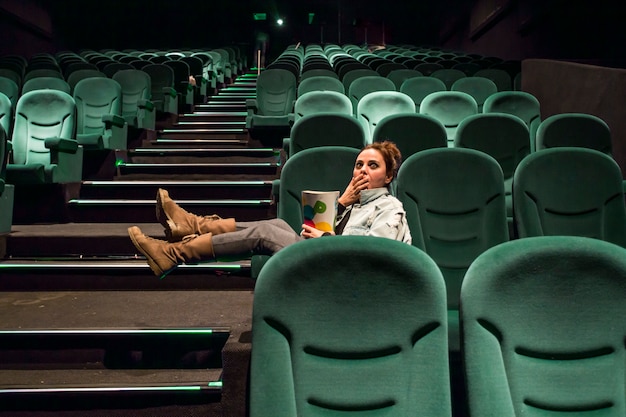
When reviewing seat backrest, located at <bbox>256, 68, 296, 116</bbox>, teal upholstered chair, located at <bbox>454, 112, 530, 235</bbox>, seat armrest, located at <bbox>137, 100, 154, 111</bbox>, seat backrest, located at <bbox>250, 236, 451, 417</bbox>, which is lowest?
seat backrest, located at <bbox>250, 236, 451, 417</bbox>

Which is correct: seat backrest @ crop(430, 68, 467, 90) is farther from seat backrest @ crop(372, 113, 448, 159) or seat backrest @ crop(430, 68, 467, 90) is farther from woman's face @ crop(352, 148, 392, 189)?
woman's face @ crop(352, 148, 392, 189)

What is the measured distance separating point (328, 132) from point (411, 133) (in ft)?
0.81

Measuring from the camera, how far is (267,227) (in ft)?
4.02

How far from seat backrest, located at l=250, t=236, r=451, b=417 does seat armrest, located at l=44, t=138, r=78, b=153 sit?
151 cm

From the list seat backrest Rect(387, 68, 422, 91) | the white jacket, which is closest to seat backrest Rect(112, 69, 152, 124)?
seat backrest Rect(387, 68, 422, 91)

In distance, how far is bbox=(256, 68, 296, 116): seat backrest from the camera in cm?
319

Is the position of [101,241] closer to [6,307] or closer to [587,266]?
[6,307]

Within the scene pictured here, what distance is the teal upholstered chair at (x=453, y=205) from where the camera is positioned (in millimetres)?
1229

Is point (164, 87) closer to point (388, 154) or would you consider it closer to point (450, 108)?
point (450, 108)

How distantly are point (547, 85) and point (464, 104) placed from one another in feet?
2.61

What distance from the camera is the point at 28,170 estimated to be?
72.2 inches

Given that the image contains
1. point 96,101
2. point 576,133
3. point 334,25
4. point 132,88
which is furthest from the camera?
point 334,25

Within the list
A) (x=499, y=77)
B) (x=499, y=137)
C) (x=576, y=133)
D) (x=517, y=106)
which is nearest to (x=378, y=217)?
(x=499, y=137)

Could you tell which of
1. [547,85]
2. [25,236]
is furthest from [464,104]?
[25,236]
